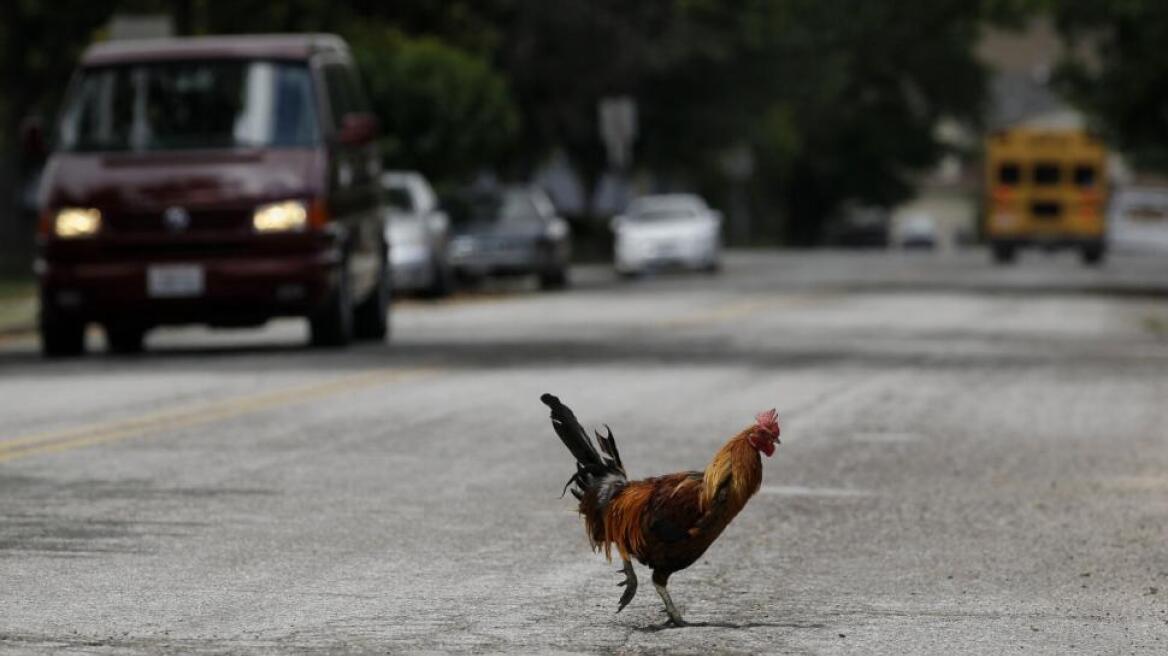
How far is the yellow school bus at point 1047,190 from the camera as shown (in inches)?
2271

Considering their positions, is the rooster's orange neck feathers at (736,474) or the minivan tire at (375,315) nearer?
the rooster's orange neck feathers at (736,474)

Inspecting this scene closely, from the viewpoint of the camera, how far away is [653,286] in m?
39.5

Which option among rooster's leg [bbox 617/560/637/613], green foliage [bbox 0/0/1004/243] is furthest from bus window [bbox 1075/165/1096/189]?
rooster's leg [bbox 617/560/637/613]

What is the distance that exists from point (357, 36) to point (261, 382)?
30030 millimetres

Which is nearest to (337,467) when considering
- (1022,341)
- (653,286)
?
(1022,341)

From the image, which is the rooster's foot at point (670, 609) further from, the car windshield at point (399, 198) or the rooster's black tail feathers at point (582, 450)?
the car windshield at point (399, 198)

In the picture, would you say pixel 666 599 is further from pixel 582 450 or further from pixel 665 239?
pixel 665 239

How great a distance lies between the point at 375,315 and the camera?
2256 centimetres

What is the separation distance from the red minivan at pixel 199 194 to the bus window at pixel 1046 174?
38958 millimetres

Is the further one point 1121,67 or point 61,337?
point 1121,67

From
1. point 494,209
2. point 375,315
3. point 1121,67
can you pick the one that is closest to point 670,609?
point 375,315

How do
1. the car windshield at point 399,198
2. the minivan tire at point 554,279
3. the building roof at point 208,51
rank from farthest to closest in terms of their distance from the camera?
the minivan tire at point 554,279 < the car windshield at point 399,198 < the building roof at point 208,51

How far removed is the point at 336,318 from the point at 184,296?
1.43 meters

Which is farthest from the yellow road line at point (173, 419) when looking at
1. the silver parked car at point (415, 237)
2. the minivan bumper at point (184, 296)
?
the silver parked car at point (415, 237)
